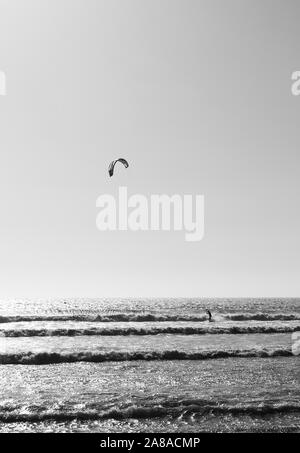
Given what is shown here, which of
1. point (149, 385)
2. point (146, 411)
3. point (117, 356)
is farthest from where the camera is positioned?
point (117, 356)

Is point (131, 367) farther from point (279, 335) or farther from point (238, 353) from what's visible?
point (279, 335)

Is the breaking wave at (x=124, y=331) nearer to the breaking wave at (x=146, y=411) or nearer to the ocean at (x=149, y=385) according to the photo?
the ocean at (x=149, y=385)

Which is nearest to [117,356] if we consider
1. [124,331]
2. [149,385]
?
[149,385]

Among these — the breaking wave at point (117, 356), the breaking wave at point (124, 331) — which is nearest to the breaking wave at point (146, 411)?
the breaking wave at point (117, 356)

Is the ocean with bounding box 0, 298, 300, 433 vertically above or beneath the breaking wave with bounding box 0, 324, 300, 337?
above

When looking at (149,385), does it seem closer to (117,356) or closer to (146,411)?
(146,411)

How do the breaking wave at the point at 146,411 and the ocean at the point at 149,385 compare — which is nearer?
the ocean at the point at 149,385

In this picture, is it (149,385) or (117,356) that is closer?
(149,385)

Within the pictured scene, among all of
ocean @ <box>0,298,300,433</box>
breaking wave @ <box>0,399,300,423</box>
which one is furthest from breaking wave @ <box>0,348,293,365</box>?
breaking wave @ <box>0,399,300,423</box>

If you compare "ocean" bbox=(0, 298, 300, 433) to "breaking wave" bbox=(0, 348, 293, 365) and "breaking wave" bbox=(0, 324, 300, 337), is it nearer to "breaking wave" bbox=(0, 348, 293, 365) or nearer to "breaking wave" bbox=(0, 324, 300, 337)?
"breaking wave" bbox=(0, 348, 293, 365)

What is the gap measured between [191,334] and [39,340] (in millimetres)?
11917

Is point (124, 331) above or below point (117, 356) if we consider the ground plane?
below

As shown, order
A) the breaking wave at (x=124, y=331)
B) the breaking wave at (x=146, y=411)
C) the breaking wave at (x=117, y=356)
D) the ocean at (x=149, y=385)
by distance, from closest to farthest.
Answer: the ocean at (x=149, y=385) < the breaking wave at (x=146, y=411) < the breaking wave at (x=117, y=356) < the breaking wave at (x=124, y=331)
